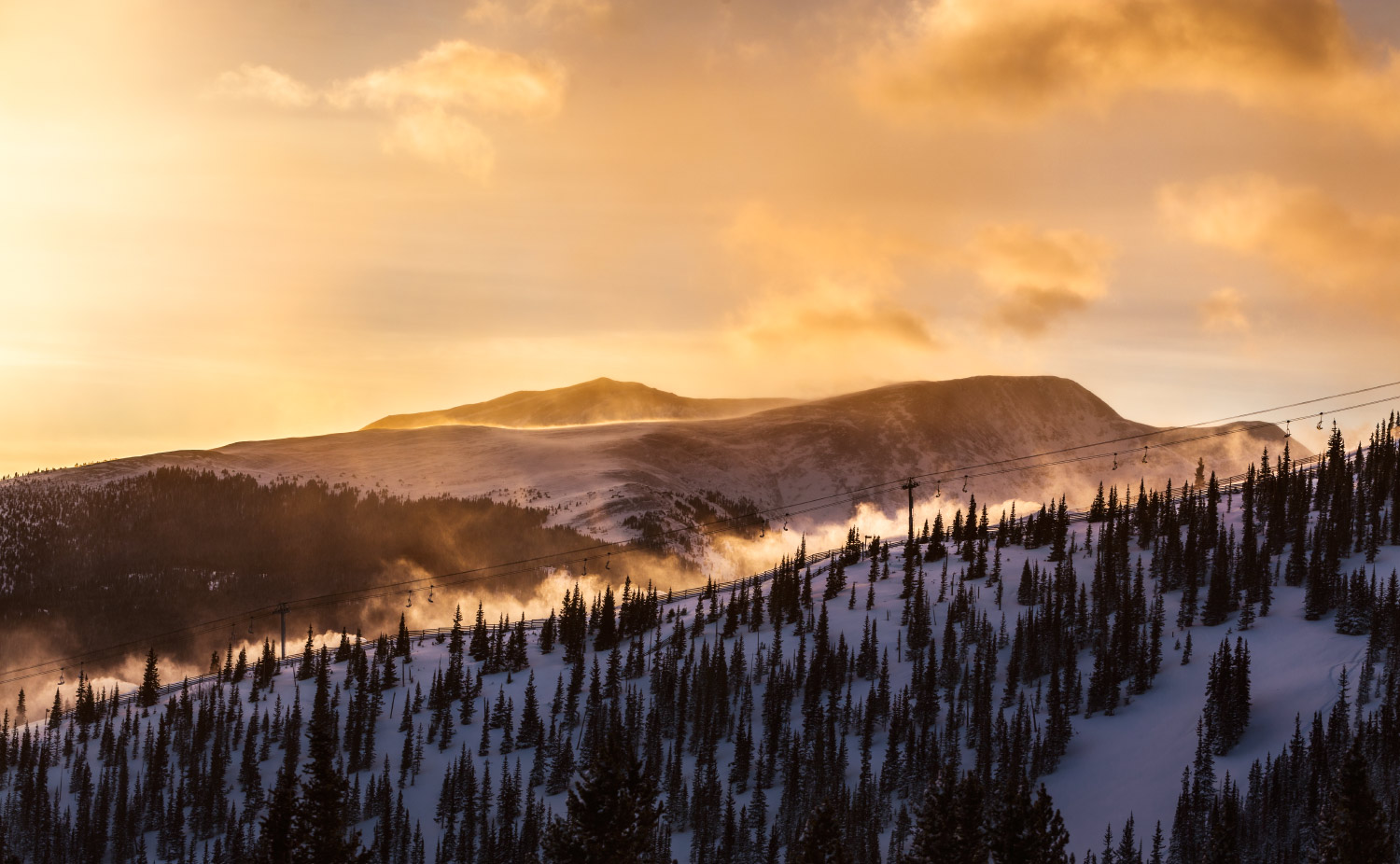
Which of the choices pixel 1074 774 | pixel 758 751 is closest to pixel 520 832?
pixel 758 751

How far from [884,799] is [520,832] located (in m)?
48.0

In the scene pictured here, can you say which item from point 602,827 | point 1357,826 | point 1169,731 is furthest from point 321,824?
point 1169,731

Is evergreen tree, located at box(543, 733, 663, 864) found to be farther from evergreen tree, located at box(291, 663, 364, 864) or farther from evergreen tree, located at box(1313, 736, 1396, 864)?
evergreen tree, located at box(1313, 736, 1396, 864)

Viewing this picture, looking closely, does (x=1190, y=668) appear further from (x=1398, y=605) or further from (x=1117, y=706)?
(x=1398, y=605)

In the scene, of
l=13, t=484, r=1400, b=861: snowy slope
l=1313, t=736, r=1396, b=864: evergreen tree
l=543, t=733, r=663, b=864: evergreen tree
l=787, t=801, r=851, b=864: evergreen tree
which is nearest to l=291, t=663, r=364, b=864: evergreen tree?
l=543, t=733, r=663, b=864: evergreen tree

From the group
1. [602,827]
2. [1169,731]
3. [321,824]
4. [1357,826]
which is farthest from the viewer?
[1169,731]

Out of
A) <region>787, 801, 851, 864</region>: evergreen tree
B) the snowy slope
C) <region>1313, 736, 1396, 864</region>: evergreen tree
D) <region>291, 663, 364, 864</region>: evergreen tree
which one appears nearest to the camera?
<region>291, 663, 364, 864</region>: evergreen tree

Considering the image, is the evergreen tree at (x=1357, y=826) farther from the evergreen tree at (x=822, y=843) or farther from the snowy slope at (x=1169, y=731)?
the snowy slope at (x=1169, y=731)

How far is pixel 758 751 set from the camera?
193250 millimetres

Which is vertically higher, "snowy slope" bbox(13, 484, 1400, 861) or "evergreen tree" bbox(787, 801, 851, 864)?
"evergreen tree" bbox(787, 801, 851, 864)

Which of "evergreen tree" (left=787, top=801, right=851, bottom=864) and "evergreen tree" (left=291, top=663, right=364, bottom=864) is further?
"evergreen tree" (left=787, top=801, right=851, bottom=864)

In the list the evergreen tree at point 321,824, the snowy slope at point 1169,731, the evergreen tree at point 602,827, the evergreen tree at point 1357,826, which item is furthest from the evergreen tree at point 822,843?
the snowy slope at point 1169,731

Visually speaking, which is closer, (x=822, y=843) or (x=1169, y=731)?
(x=822, y=843)

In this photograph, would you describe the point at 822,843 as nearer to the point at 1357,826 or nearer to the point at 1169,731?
the point at 1357,826
